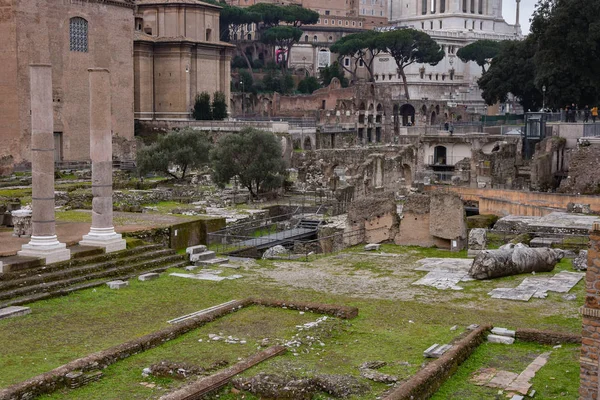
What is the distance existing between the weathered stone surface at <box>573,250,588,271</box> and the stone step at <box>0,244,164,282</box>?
27.8ft

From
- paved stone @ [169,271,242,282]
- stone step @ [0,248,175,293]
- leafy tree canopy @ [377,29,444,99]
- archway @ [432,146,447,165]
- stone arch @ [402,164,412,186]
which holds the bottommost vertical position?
paved stone @ [169,271,242,282]

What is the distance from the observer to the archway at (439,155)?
3978 cm

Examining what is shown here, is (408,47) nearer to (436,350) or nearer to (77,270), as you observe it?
(77,270)

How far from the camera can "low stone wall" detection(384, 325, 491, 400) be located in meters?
8.39

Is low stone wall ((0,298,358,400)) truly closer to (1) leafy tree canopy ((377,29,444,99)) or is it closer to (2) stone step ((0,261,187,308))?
(2) stone step ((0,261,187,308))

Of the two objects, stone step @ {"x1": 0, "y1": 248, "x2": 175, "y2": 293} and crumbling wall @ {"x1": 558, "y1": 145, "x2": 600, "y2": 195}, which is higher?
crumbling wall @ {"x1": 558, "y1": 145, "x2": 600, "y2": 195}

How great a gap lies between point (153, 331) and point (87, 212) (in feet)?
37.6

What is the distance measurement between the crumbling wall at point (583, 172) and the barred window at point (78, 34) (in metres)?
24.1

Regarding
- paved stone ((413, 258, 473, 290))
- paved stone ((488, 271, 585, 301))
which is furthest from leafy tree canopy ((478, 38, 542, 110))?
paved stone ((488, 271, 585, 301))

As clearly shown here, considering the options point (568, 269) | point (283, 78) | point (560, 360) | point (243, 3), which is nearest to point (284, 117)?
point (283, 78)

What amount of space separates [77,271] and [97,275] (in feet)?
1.21

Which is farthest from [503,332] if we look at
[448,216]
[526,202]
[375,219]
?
[526,202]

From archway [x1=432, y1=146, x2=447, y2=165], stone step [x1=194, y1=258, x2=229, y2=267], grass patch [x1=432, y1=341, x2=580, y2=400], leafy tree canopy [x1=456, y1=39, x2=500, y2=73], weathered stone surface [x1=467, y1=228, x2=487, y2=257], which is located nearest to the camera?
grass patch [x1=432, y1=341, x2=580, y2=400]

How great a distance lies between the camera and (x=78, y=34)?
130 feet
